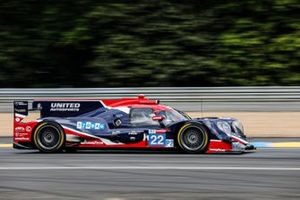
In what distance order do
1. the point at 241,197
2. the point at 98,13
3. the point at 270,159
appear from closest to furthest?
1. the point at 241,197
2. the point at 270,159
3. the point at 98,13

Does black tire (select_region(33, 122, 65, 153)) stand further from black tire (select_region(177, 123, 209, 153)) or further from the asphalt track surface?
black tire (select_region(177, 123, 209, 153))

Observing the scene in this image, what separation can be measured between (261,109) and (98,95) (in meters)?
3.80

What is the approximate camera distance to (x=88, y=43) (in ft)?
65.8

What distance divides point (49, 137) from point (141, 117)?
1.79m

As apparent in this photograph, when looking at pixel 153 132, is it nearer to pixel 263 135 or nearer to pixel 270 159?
pixel 270 159

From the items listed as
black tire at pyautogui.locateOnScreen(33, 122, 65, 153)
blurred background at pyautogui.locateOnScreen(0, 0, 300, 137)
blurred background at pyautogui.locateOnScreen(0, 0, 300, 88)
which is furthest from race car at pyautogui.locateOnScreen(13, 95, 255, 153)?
blurred background at pyautogui.locateOnScreen(0, 0, 300, 88)

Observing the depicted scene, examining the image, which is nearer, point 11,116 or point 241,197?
point 241,197

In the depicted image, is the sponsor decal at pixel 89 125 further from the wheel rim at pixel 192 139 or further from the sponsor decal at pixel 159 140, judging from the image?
the wheel rim at pixel 192 139

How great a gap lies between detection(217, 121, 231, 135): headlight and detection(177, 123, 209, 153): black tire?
0.93 feet

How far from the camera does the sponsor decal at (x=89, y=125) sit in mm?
13242

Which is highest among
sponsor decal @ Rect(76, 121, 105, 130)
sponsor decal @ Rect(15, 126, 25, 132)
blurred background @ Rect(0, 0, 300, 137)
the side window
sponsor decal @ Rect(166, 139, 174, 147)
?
blurred background @ Rect(0, 0, 300, 137)

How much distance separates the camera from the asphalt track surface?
852 centimetres

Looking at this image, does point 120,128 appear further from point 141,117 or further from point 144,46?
point 144,46

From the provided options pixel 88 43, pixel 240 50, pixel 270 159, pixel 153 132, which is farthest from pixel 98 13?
pixel 270 159
